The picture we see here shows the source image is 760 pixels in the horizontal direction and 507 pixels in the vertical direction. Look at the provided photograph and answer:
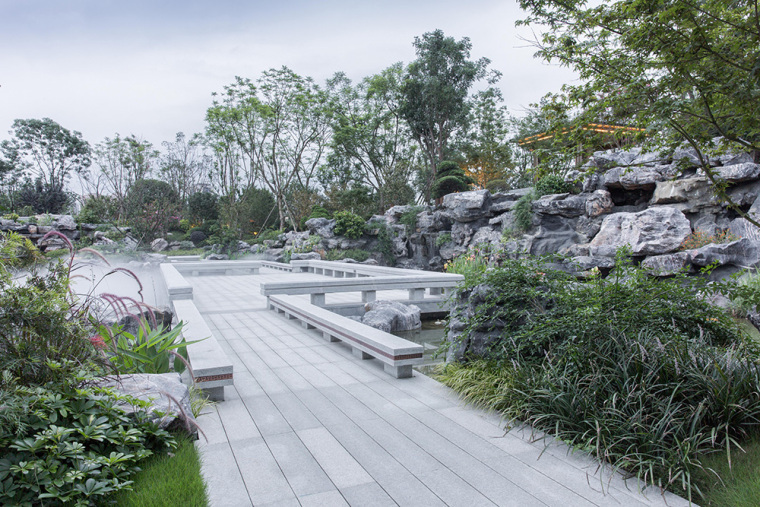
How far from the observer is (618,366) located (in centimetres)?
265

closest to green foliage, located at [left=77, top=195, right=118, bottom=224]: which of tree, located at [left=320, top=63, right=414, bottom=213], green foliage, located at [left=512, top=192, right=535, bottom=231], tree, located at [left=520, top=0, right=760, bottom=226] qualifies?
tree, located at [left=320, top=63, right=414, bottom=213]

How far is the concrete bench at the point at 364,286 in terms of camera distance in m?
7.29

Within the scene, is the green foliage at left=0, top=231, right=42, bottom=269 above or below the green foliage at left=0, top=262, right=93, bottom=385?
above

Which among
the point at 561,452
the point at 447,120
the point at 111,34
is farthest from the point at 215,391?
the point at 447,120

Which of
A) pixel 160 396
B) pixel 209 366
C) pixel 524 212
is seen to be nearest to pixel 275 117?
pixel 524 212

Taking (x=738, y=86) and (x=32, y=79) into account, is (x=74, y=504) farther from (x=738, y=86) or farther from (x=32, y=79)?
(x=32, y=79)

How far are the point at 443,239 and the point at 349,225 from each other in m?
4.29

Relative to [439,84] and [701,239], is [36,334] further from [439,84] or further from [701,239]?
[439,84]

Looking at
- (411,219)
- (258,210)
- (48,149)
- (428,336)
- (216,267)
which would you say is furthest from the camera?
(48,149)

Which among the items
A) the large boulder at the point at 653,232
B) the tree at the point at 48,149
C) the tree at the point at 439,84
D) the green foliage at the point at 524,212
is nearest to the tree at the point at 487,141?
the tree at the point at 439,84

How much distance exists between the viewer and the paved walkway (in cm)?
202

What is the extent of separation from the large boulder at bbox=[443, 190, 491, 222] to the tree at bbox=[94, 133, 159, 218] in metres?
20.0

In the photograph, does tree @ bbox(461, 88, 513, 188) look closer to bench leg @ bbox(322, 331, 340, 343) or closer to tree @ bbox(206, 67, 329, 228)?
tree @ bbox(206, 67, 329, 228)

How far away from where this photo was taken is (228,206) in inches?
1019
